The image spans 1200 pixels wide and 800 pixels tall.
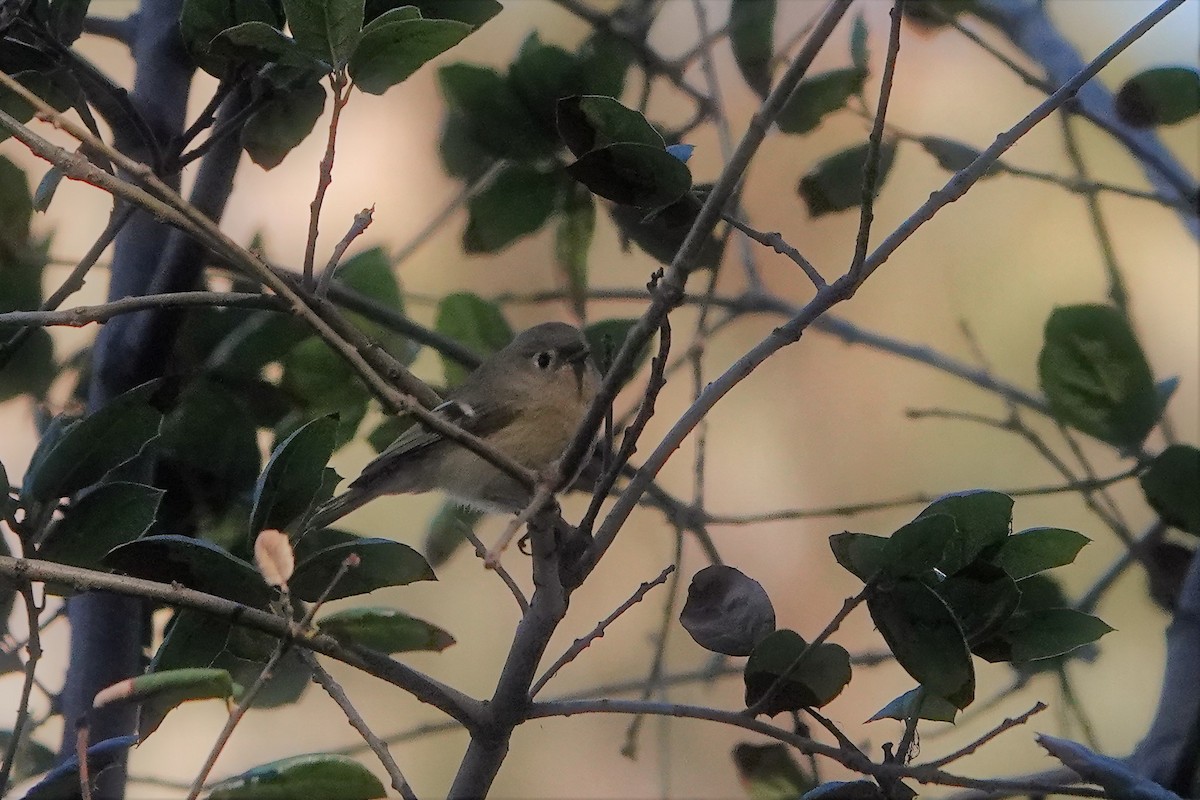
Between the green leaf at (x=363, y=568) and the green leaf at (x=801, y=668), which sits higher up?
the green leaf at (x=363, y=568)

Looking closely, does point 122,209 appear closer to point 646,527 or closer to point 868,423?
point 646,527

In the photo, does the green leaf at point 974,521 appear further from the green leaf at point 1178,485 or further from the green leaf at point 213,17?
the green leaf at point 213,17

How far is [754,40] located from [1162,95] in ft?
1.13

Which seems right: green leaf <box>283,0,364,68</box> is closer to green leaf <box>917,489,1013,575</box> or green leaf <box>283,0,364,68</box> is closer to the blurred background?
green leaf <box>917,489,1013,575</box>

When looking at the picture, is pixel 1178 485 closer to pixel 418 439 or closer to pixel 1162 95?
pixel 1162 95

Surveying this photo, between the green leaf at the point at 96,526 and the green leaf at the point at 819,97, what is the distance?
0.59m

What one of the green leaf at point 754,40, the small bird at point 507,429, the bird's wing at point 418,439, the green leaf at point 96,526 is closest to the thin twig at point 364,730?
the green leaf at point 96,526

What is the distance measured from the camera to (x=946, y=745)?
1486mm

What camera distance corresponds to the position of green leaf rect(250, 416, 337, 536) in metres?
0.66

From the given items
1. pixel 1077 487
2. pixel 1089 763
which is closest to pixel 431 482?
pixel 1077 487

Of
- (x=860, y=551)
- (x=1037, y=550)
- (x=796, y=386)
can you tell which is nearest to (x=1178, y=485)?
(x=1037, y=550)

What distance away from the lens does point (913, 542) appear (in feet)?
2.01

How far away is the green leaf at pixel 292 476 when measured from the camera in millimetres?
660

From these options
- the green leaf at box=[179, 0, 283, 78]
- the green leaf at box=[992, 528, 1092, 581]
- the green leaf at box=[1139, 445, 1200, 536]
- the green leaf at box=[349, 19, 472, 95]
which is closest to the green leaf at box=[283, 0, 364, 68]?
the green leaf at box=[349, 19, 472, 95]
